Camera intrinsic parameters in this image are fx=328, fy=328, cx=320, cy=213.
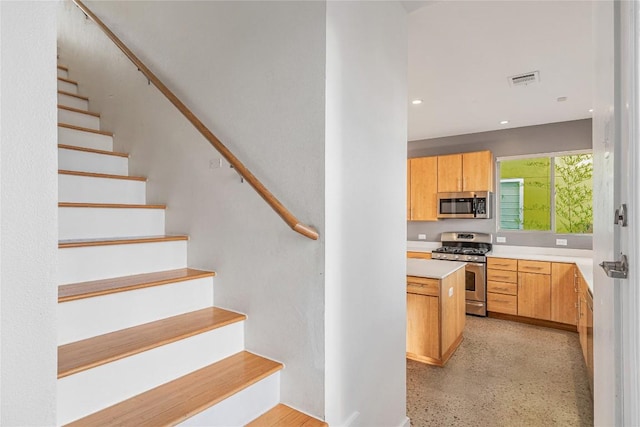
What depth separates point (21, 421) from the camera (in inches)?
28.0

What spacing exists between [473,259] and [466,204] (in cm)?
87

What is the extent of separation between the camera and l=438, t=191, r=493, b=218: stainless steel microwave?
5.08 m

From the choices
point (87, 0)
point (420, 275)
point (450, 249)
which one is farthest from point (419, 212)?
point (87, 0)

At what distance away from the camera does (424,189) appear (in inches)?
219

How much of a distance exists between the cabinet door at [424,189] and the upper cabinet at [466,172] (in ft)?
0.38

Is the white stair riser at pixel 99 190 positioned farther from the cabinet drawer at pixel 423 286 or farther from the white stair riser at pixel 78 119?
the cabinet drawer at pixel 423 286

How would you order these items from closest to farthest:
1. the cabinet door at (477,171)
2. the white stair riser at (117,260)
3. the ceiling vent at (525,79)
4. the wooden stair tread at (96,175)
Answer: the white stair riser at (117,260)
the wooden stair tread at (96,175)
the ceiling vent at (525,79)
the cabinet door at (477,171)

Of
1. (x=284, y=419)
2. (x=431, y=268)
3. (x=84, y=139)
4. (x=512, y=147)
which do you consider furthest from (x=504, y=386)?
(x=84, y=139)

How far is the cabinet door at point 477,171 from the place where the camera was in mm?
4992

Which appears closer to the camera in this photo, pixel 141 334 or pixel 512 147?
pixel 141 334

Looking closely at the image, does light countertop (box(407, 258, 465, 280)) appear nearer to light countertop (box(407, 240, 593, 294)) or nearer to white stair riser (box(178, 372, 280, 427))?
Answer: light countertop (box(407, 240, 593, 294))

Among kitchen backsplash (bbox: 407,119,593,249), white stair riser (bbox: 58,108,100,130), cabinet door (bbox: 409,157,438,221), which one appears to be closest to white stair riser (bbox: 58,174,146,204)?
white stair riser (bbox: 58,108,100,130)

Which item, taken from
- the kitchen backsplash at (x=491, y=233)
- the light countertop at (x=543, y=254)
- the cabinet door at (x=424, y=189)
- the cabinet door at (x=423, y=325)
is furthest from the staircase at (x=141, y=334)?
the kitchen backsplash at (x=491, y=233)

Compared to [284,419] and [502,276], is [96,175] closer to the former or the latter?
[284,419]
